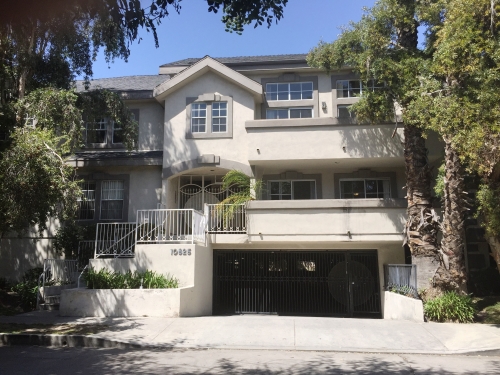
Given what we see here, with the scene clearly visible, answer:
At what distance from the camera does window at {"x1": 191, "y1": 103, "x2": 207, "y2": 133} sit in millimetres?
17156

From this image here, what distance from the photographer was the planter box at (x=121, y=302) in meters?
12.1

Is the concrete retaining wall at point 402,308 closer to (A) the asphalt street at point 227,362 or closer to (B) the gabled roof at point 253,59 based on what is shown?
Answer: (A) the asphalt street at point 227,362

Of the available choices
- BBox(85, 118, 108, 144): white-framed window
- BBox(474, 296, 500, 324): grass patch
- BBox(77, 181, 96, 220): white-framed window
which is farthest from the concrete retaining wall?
BBox(85, 118, 108, 144): white-framed window

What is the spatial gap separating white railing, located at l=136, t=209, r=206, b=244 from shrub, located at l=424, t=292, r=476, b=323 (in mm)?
6770

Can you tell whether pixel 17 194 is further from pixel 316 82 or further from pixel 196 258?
pixel 316 82

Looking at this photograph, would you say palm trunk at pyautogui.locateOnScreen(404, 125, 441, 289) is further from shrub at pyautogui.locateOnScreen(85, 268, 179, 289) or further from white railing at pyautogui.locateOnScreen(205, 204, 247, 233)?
shrub at pyautogui.locateOnScreen(85, 268, 179, 289)

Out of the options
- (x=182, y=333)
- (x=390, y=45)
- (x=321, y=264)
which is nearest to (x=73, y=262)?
(x=182, y=333)

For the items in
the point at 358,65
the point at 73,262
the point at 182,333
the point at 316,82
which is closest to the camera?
the point at 182,333

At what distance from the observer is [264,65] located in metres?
18.2

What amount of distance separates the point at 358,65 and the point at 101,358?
1019 centimetres

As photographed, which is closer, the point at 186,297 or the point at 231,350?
the point at 231,350

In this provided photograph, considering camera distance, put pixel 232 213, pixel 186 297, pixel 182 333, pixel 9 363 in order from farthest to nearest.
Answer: pixel 232 213 → pixel 186 297 → pixel 182 333 → pixel 9 363

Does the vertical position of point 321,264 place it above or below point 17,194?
below

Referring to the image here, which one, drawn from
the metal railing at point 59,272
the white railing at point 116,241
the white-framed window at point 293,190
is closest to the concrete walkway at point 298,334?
the white railing at point 116,241
